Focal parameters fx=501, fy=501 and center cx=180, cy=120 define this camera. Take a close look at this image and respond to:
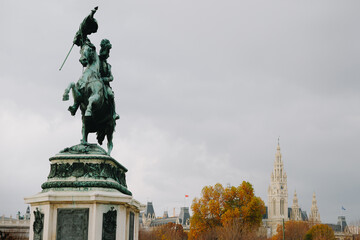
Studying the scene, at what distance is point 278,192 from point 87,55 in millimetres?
163922

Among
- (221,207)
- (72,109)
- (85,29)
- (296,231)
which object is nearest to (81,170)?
(72,109)

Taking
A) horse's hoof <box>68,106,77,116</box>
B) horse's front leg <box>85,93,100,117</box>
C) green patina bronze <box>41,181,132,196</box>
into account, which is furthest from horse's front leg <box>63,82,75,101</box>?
green patina bronze <box>41,181,132,196</box>

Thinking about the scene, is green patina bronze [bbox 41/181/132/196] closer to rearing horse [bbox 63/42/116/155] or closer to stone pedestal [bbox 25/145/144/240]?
stone pedestal [bbox 25/145/144/240]

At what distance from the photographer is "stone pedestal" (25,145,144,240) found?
34.5ft

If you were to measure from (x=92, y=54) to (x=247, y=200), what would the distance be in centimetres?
5616

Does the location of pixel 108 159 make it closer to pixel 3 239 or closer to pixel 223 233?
pixel 3 239

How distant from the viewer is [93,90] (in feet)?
38.7

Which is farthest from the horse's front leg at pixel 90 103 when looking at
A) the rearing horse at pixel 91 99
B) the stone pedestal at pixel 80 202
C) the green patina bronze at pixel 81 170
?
the green patina bronze at pixel 81 170

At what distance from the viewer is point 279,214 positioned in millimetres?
166750

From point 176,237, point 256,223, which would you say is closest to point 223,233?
point 256,223

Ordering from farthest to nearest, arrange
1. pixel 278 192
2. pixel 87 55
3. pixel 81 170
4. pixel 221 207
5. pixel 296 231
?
1. pixel 278 192
2. pixel 296 231
3. pixel 221 207
4. pixel 87 55
5. pixel 81 170

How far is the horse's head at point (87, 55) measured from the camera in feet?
39.9

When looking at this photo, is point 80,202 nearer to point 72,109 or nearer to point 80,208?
point 80,208

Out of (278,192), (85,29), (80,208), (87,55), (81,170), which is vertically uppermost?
(278,192)
